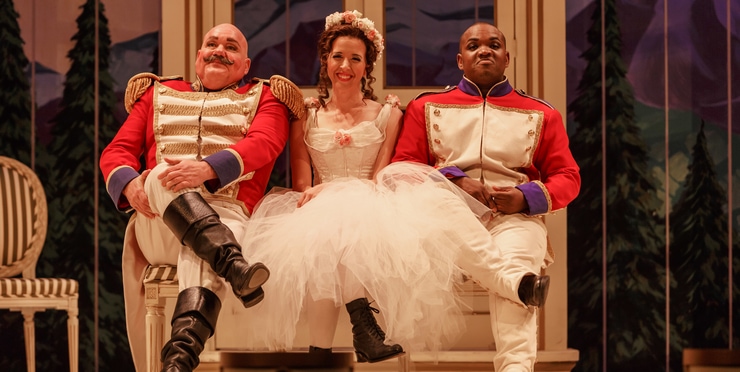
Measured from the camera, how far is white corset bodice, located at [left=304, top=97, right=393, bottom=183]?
366cm

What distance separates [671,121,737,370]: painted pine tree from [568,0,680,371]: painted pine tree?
0.29 ft

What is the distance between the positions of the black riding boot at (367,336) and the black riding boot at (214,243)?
1.07ft

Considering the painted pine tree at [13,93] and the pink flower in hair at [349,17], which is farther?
the painted pine tree at [13,93]

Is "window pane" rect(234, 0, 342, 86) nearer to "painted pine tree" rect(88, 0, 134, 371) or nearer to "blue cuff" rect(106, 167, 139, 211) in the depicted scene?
"painted pine tree" rect(88, 0, 134, 371)

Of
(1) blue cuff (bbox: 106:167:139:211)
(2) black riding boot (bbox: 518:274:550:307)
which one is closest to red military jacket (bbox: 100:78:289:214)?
(1) blue cuff (bbox: 106:167:139:211)

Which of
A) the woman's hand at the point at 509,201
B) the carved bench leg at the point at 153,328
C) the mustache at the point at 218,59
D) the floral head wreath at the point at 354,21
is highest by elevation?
the floral head wreath at the point at 354,21

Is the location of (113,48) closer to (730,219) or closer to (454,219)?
(454,219)

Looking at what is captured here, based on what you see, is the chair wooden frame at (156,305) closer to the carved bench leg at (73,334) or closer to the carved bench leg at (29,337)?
the carved bench leg at (73,334)

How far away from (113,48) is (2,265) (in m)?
1.16

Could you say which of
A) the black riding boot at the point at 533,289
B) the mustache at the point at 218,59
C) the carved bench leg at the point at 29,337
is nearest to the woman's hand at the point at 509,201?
the black riding boot at the point at 533,289

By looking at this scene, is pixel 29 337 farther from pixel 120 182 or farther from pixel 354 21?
pixel 354 21

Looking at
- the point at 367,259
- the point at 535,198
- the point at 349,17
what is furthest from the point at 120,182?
the point at 535,198

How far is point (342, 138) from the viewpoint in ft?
11.9

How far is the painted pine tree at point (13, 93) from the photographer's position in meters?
4.58
